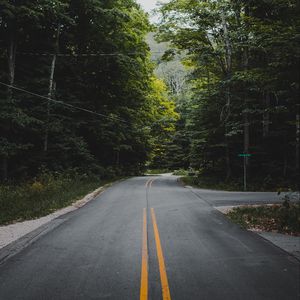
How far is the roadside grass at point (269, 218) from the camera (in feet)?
32.2

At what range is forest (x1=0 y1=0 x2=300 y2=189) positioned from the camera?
66.1 ft

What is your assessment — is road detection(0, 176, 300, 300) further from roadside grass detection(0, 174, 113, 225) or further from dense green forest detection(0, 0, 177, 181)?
dense green forest detection(0, 0, 177, 181)

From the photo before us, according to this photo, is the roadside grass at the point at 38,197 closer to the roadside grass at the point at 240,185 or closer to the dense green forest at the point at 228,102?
the roadside grass at the point at 240,185

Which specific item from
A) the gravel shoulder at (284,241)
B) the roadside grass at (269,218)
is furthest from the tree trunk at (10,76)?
the gravel shoulder at (284,241)

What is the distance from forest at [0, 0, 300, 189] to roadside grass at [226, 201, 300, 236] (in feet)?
25.1

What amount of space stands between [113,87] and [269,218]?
21.0m

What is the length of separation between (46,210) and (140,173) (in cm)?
3693

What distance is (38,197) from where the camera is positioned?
15.0 meters

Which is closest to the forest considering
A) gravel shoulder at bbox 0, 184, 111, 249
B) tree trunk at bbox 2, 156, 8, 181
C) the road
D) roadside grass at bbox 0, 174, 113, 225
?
tree trunk at bbox 2, 156, 8, 181

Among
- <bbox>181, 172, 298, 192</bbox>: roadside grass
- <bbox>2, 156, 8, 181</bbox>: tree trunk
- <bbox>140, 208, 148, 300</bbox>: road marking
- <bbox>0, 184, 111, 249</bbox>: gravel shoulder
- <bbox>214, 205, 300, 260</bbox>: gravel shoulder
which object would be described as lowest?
<bbox>0, 184, 111, 249</bbox>: gravel shoulder

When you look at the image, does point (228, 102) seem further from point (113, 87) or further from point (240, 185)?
point (113, 87)

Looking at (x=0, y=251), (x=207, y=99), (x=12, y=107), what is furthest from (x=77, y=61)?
(x=0, y=251)

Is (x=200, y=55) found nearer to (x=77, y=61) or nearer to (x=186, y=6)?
(x=186, y=6)

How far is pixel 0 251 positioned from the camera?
693 centimetres
